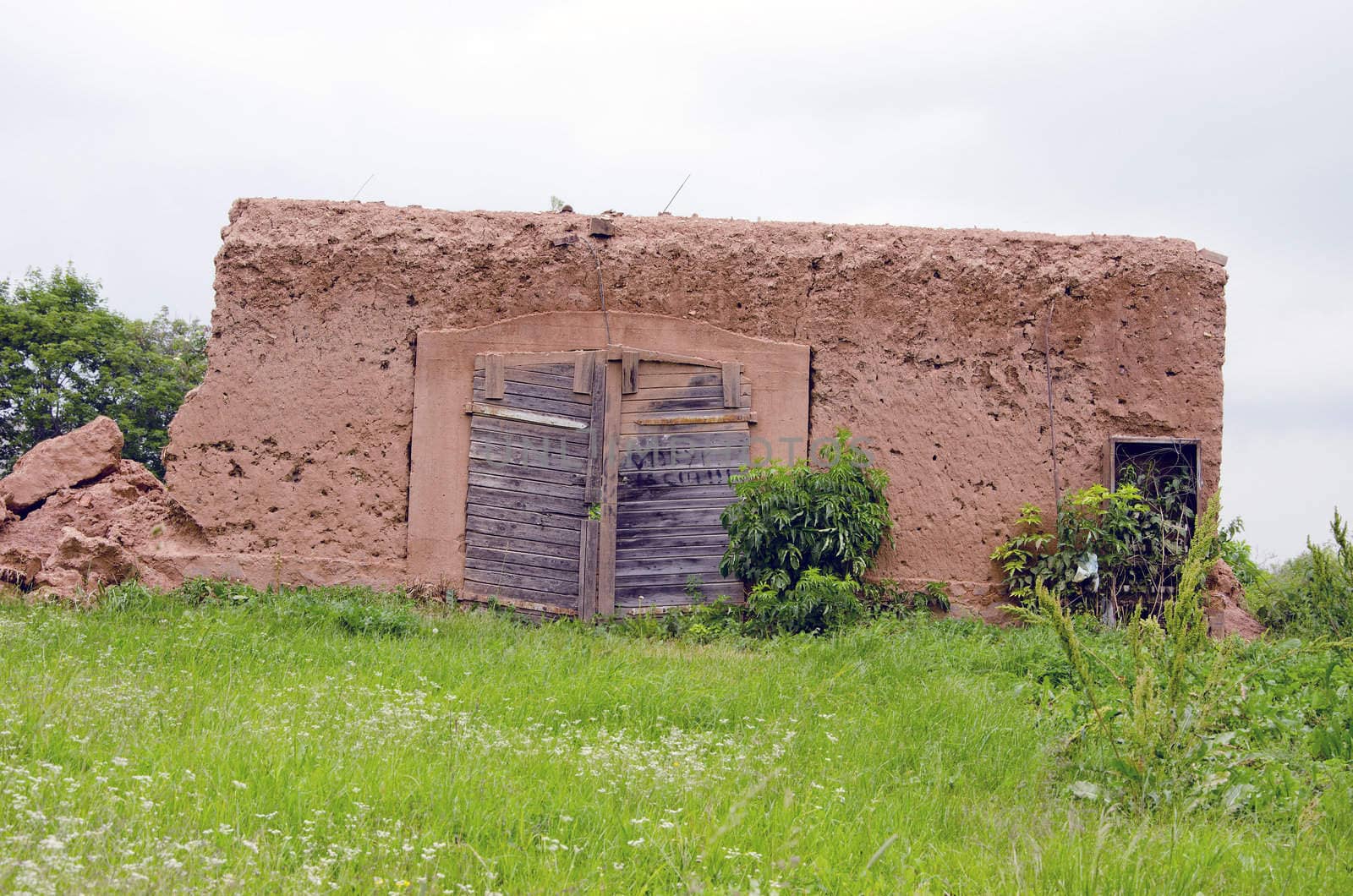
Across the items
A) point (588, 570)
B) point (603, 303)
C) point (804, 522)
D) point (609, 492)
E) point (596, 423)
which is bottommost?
point (588, 570)

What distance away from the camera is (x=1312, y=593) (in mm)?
8523

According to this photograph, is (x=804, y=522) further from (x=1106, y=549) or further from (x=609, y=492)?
(x=1106, y=549)

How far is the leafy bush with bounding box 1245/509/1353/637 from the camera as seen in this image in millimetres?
4848

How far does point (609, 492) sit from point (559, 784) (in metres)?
5.12

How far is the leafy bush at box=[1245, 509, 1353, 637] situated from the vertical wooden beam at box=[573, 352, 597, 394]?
548 centimetres

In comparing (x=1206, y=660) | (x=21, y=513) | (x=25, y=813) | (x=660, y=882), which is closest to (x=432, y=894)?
(x=660, y=882)

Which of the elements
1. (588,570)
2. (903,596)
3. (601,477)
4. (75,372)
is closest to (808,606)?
(903,596)

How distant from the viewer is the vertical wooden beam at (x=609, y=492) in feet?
28.9

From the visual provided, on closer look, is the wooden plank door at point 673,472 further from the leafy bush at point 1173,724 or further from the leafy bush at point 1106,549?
the leafy bush at point 1173,724

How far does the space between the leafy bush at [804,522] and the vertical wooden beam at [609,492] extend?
969mm

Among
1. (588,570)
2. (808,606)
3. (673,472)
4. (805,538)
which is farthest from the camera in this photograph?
(673,472)

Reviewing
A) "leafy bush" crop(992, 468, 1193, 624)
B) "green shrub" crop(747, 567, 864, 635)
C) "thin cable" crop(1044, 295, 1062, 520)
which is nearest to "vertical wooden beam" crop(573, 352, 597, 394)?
"green shrub" crop(747, 567, 864, 635)

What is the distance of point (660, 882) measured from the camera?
3.18m

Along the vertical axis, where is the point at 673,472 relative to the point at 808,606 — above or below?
above
